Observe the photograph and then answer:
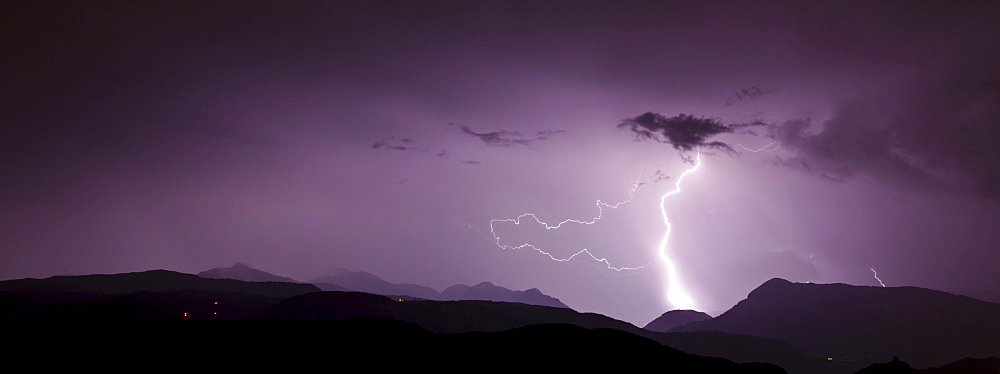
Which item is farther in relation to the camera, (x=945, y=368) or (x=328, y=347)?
(x=945, y=368)

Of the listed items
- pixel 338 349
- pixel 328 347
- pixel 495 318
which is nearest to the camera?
pixel 338 349

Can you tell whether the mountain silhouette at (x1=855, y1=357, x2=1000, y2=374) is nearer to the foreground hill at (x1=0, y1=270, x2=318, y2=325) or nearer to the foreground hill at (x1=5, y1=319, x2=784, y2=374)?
the foreground hill at (x1=5, y1=319, x2=784, y2=374)

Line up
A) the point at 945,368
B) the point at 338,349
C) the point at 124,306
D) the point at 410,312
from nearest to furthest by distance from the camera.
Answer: the point at 338,349 < the point at 945,368 < the point at 124,306 < the point at 410,312

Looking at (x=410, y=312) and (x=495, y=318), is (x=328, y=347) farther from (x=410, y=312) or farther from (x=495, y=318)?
(x=495, y=318)

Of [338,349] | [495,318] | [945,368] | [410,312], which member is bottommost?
[945,368]

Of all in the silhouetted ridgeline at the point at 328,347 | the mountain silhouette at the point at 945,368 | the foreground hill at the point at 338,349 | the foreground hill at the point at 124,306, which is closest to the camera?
the foreground hill at the point at 338,349

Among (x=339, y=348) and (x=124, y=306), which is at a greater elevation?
(x=124, y=306)

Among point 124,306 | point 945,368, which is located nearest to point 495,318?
point 124,306

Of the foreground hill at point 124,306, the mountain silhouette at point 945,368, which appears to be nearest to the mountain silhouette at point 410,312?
the foreground hill at point 124,306

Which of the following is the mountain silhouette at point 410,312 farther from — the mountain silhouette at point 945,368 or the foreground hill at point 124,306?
the mountain silhouette at point 945,368

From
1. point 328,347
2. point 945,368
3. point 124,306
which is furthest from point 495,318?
point 328,347

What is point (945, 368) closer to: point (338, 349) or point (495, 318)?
point (495, 318)

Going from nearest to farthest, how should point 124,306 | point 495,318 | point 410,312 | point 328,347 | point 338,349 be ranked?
point 338,349, point 328,347, point 124,306, point 410,312, point 495,318

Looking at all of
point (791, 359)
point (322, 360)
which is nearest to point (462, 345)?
point (322, 360)
